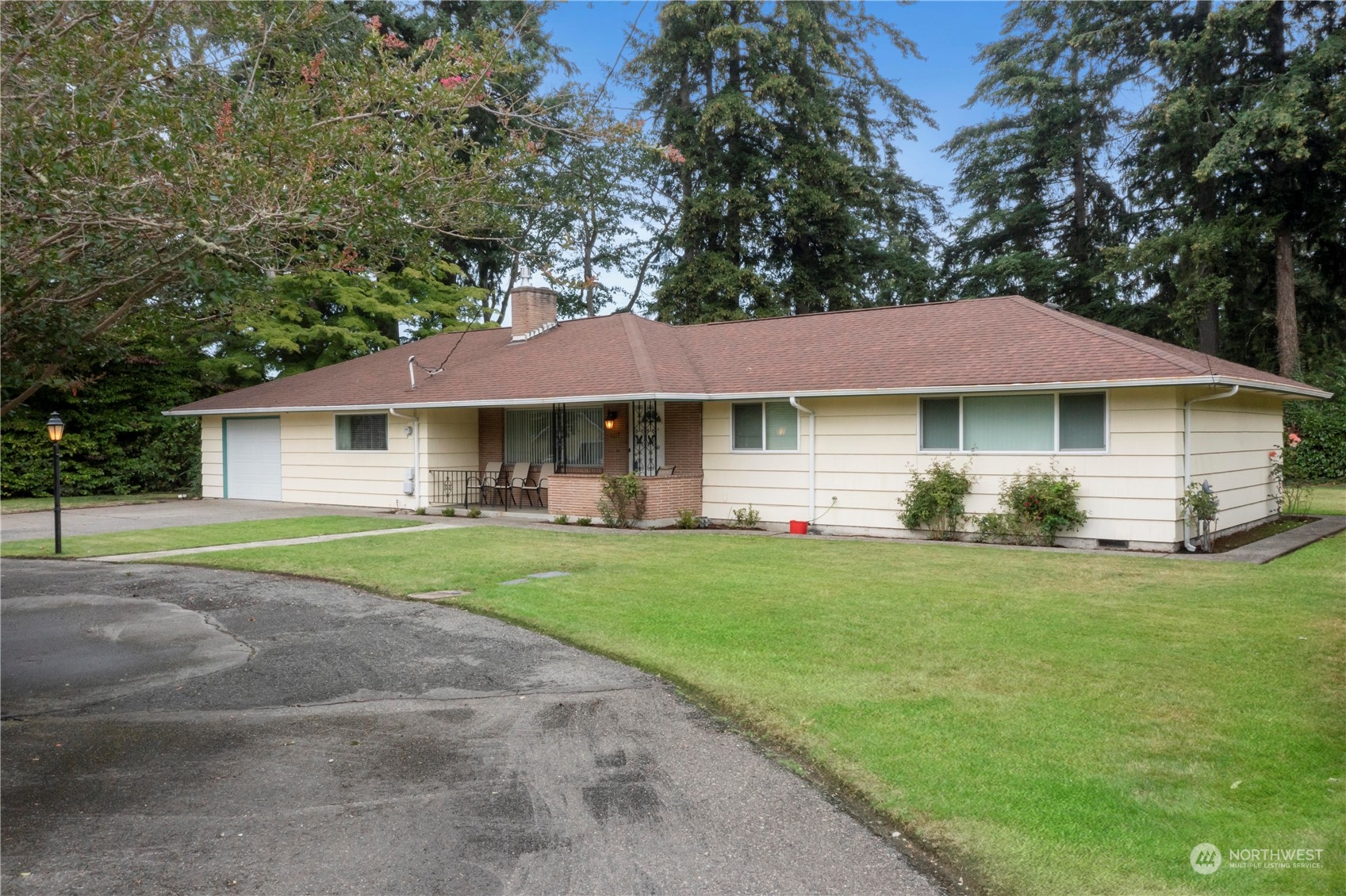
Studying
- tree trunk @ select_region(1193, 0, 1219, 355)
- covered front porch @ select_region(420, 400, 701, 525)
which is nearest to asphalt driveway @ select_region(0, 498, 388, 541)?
covered front porch @ select_region(420, 400, 701, 525)

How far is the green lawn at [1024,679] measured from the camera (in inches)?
149

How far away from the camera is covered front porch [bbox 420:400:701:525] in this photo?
673 inches

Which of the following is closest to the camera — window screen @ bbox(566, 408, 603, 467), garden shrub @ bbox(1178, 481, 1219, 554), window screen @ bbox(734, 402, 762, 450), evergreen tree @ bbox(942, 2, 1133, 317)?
garden shrub @ bbox(1178, 481, 1219, 554)

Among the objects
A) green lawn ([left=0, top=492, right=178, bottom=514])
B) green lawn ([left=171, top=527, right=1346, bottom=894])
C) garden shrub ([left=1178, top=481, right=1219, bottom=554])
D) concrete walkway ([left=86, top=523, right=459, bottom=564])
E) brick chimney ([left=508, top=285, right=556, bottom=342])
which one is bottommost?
green lawn ([left=171, top=527, right=1346, bottom=894])

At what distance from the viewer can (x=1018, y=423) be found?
13.6m

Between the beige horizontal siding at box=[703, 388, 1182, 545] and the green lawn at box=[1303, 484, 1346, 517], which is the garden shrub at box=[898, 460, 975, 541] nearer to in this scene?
the beige horizontal siding at box=[703, 388, 1182, 545]

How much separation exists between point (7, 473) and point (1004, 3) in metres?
37.6

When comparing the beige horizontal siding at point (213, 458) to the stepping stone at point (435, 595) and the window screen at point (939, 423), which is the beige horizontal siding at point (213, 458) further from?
the window screen at point (939, 423)

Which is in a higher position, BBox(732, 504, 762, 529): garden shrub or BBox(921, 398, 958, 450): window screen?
BBox(921, 398, 958, 450): window screen

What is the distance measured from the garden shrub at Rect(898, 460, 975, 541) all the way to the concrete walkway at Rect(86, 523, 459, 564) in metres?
8.27

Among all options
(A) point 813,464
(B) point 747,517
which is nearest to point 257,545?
(B) point 747,517

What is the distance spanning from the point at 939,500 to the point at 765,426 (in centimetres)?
377

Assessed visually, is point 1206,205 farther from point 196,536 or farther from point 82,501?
point 82,501

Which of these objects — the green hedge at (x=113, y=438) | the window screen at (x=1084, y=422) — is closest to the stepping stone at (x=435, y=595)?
the window screen at (x=1084, y=422)
